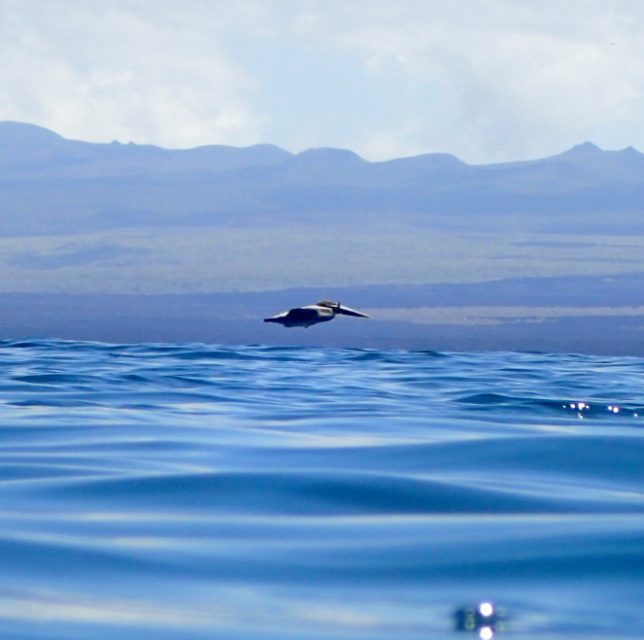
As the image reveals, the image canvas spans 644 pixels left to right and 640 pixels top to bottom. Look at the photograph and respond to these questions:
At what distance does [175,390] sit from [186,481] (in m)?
6.41

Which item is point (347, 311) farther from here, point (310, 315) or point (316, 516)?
point (316, 516)

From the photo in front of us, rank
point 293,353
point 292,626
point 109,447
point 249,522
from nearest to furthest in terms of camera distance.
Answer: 1. point 292,626
2. point 249,522
3. point 109,447
4. point 293,353

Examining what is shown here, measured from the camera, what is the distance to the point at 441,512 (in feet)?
21.1

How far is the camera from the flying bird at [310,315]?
14.3 m

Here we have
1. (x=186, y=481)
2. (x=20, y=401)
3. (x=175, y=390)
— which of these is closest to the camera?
(x=186, y=481)

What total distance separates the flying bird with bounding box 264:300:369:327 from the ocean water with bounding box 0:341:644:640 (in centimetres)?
135

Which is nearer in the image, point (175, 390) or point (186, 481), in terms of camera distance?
point (186, 481)

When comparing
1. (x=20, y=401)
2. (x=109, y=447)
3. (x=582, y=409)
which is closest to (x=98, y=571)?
(x=109, y=447)

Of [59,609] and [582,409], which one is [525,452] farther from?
[59,609]

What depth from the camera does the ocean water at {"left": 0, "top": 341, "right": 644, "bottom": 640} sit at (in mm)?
4520

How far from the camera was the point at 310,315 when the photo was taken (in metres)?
14.7

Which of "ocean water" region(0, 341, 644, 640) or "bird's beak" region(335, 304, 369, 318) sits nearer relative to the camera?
"ocean water" region(0, 341, 644, 640)

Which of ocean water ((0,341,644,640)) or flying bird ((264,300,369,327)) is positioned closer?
ocean water ((0,341,644,640))

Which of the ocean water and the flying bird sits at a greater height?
the flying bird
